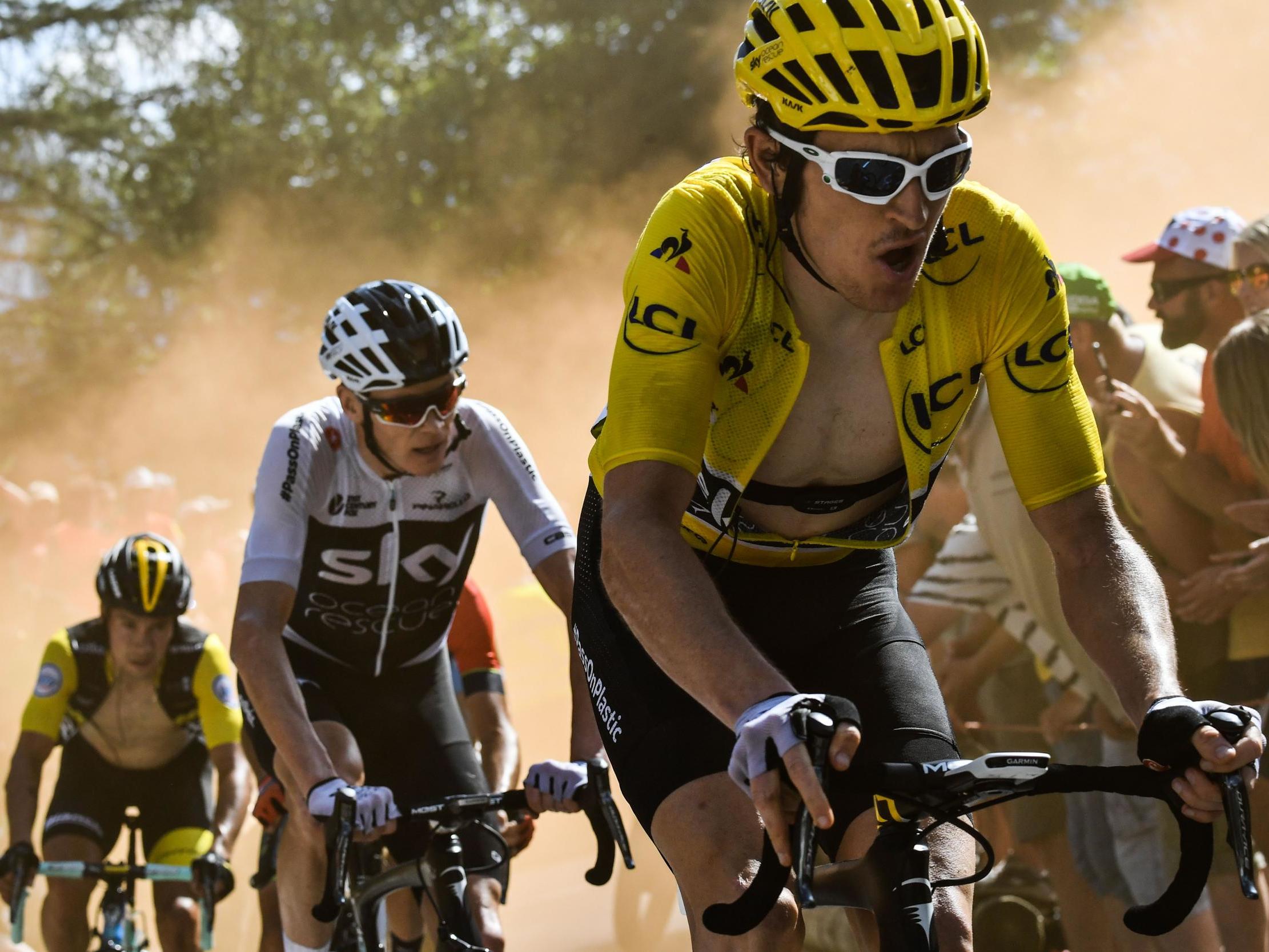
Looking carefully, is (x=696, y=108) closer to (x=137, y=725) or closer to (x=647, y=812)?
(x=137, y=725)

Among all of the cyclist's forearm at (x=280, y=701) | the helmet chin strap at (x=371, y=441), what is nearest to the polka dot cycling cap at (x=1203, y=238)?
the helmet chin strap at (x=371, y=441)

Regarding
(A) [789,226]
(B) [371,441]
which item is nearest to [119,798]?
(B) [371,441]

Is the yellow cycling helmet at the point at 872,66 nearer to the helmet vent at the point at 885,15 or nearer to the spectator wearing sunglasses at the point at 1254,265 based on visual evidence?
the helmet vent at the point at 885,15

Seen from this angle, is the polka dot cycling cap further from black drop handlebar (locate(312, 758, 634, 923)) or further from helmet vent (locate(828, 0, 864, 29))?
helmet vent (locate(828, 0, 864, 29))

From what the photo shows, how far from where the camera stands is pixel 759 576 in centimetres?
304

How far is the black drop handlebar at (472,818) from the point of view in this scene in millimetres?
3965

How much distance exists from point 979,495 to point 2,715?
8.89 m

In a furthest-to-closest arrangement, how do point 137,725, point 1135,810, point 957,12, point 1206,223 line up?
point 137,725, point 1206,223, point 1135,810, point 957,12

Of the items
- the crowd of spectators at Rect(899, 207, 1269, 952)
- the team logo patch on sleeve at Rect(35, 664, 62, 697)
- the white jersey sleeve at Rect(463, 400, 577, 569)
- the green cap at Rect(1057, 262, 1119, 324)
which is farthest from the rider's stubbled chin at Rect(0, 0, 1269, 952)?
the green cap at Rect(1057, 262, 1119, 324)

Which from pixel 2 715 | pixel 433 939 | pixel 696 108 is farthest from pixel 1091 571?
pixel 696 108

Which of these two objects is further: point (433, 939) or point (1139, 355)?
point (1139, 355)

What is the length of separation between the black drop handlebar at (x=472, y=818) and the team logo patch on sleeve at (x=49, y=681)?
3.20m

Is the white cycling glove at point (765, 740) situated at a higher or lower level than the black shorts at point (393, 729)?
lower

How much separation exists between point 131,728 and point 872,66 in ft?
18.2
